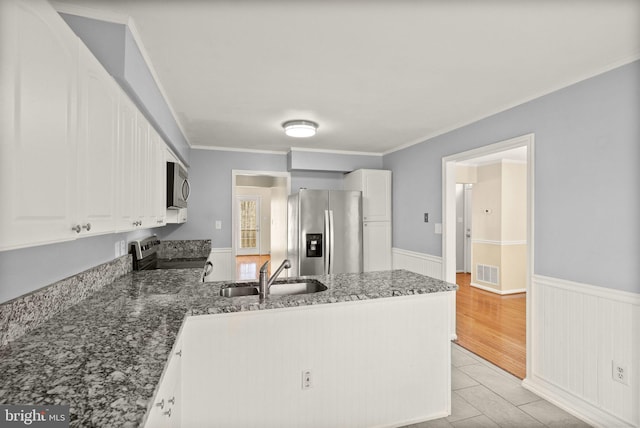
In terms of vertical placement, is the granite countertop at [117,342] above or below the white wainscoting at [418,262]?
above

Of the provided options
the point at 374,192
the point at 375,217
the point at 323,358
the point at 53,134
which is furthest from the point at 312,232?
the point at 53,134

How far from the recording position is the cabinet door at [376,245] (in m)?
4.56

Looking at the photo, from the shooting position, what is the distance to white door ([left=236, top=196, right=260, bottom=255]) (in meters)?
9.91

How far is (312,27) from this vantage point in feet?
5.32

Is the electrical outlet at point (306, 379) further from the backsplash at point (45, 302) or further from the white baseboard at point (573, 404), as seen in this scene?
the white baseboard at point (573, 404)

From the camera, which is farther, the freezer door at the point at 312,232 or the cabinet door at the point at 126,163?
the freezer door at the point at 312,232

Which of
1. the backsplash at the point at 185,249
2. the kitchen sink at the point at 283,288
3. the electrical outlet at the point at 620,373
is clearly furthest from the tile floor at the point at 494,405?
the backsplash at the point at 185,249

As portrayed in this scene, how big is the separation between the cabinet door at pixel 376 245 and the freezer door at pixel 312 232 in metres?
0.69

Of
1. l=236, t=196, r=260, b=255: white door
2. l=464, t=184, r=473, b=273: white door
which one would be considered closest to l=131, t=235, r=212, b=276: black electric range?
l=464, t=184, r=473, b=273: white door

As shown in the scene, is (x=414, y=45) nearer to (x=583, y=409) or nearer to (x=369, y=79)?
(x=369, y=79)

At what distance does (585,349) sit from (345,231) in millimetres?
2686

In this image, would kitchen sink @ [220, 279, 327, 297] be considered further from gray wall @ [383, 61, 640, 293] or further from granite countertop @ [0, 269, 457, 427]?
gray wall @ [383, 61, 640, 293]

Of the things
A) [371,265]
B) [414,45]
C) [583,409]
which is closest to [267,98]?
[414,45]

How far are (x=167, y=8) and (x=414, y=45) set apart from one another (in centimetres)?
128
